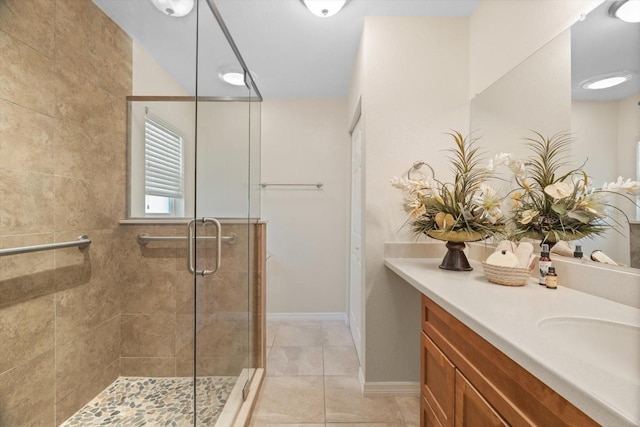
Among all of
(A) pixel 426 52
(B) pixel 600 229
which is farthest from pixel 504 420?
(A) pixel 426 52

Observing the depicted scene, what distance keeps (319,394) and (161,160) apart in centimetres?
186

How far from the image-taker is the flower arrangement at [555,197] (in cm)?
100

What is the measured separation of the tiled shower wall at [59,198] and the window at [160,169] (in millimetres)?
149

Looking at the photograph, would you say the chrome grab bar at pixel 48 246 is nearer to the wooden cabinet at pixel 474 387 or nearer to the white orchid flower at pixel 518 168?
the wooden cabinet at pixel 474 387

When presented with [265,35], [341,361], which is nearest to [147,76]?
[265,35]

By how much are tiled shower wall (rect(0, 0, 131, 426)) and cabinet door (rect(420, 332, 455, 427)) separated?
6.11ft

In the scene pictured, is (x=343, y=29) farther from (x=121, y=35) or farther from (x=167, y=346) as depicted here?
(x=167, y=346)

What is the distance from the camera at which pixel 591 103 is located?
1033 mm

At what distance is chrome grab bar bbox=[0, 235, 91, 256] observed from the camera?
1164mm

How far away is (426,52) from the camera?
1875mm

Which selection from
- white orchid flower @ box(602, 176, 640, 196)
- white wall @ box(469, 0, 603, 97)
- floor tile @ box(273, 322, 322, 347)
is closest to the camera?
white orchid flower @ box(602, 176, 640, 196)

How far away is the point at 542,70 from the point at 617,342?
3.82 feet

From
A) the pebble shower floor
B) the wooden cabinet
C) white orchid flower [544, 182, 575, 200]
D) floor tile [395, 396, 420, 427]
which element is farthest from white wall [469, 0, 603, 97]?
the pebble shower floor

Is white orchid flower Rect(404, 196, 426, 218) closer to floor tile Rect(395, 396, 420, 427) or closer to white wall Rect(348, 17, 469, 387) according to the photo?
white wall Rect(348, 17, 469, 387)
